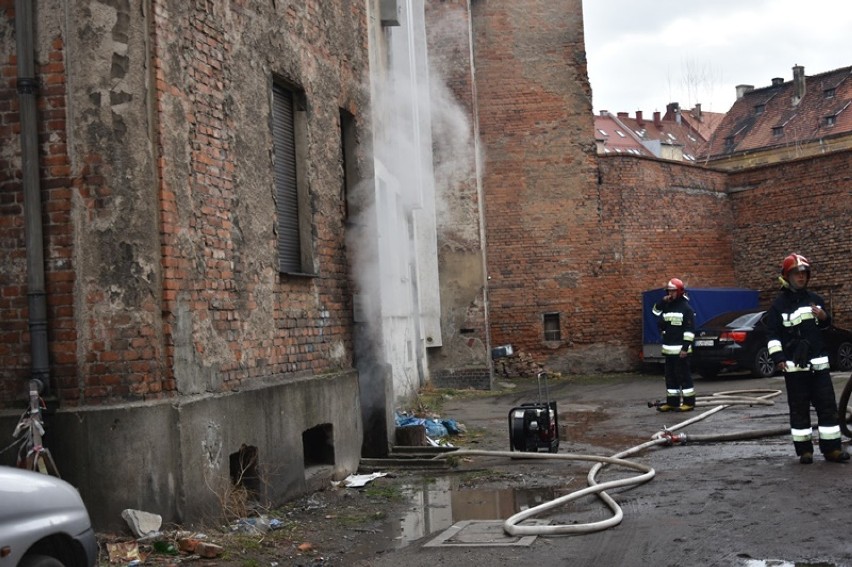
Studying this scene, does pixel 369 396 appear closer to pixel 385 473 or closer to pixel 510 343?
pixel 385 473

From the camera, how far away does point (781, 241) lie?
27031mm

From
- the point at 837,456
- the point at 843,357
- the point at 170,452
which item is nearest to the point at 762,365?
the point at 843,357

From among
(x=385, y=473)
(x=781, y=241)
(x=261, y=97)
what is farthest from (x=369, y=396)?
(x=781, y=241)

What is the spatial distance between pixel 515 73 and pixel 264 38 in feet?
57.6

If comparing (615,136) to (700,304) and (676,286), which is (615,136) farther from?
(676,286)

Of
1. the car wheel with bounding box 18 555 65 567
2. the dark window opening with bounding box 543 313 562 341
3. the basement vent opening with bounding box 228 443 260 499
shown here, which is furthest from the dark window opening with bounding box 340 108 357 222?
the dark window opening with bounding box 543 313 562 341

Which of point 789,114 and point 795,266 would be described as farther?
point 789,114

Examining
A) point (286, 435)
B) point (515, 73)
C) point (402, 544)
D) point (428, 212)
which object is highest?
point (515, 73)

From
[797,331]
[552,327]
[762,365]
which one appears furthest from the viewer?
[552,327]

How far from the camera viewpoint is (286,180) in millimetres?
10312

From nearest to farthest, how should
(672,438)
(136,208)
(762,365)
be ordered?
(136,208) < (672,438) < (762,365)

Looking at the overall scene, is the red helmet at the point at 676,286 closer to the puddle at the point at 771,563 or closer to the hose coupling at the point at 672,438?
the hose coupling at the point at 672,438

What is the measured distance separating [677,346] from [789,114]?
147 ft

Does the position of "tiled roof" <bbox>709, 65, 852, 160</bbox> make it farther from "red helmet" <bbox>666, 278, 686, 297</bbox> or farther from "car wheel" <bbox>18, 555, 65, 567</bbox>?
"car wheel" <bbox>18, 555, 65, 567</bbox>
